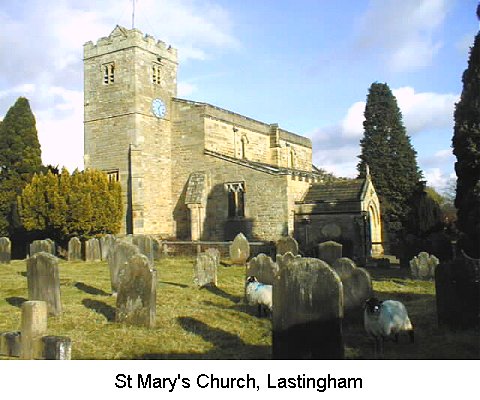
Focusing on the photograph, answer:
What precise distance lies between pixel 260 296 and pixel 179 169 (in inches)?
777

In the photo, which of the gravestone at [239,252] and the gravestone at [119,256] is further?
the gravestone at [239,252]

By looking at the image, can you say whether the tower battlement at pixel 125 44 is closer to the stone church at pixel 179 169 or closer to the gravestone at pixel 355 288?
the stone church at pixel 179 169

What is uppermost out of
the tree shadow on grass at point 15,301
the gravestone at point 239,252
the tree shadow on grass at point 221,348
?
the gravestone at point 239,252

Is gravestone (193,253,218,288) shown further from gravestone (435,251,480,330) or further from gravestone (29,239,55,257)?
gravestone (29,239,55,257)

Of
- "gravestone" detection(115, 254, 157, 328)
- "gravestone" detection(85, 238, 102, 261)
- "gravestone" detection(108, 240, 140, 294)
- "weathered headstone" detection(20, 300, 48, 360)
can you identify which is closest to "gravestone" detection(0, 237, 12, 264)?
"gravestone" detection(85, 238, 102, 261)

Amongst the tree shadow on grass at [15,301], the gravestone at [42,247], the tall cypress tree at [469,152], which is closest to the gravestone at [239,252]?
the gravestone at [42,247]

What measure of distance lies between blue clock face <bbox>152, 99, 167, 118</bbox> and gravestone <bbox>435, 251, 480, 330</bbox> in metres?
22.5

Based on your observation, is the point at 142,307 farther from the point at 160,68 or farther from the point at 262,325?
the point at 160,68

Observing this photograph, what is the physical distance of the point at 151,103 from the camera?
27.7 metres

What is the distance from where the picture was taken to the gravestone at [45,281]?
9.34 meters

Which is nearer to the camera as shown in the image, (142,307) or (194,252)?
(142,307)

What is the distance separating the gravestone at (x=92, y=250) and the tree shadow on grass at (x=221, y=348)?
13039 mm
